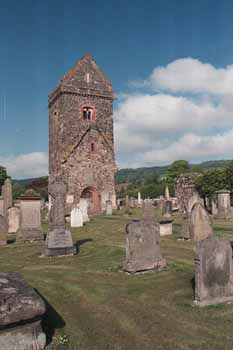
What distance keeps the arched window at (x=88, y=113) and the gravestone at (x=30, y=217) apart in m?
17.9

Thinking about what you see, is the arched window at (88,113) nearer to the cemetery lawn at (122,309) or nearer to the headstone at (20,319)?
the cemetery lawn at (122,309)

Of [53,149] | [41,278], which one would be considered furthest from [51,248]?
[53,149]

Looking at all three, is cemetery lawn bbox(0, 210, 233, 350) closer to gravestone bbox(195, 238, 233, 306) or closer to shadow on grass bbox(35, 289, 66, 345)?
shadow on grass bbox(35, 289, 66, 345)

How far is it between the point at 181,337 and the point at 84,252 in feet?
24.9

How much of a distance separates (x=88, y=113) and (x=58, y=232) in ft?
75.0

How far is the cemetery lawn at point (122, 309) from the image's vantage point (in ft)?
14.2

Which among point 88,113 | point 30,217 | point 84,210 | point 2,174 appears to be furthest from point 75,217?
point 2,174

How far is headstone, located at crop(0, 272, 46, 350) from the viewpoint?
3.89 m

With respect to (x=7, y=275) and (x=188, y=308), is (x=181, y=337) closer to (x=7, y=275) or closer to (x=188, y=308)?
(x=188, y=308)

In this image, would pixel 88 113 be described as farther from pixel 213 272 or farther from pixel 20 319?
pixel 20 319

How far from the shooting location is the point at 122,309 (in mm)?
5504

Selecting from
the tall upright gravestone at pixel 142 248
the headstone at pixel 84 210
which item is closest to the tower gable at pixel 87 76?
the headstone at pixel 84 210

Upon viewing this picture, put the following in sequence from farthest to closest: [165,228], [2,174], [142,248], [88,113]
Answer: [2,174], [88,113], [165,228], [142,248]

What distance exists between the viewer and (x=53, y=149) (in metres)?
33.2
